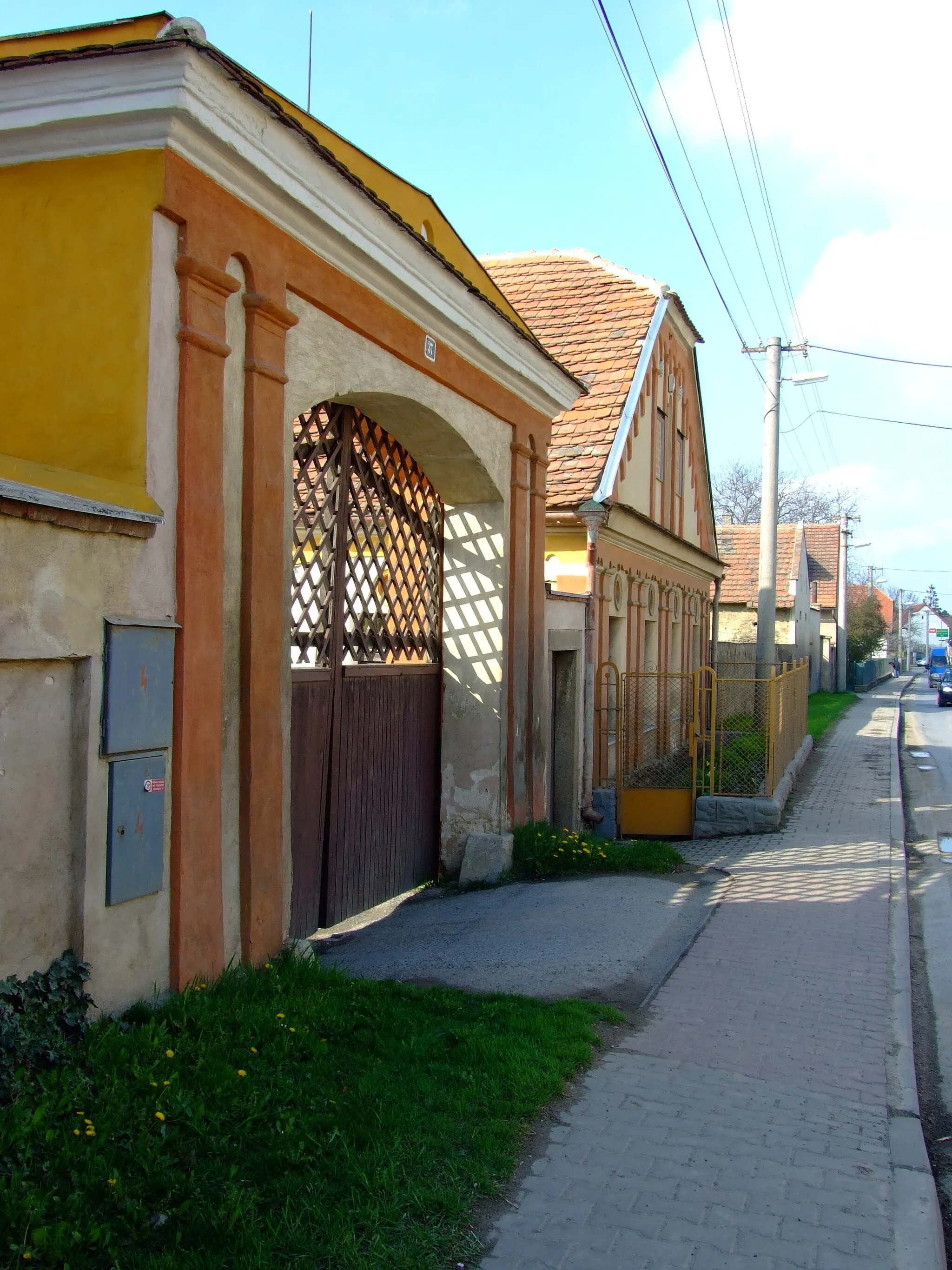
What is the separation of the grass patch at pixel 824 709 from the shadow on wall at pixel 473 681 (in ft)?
47.3

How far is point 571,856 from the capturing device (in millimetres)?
9023

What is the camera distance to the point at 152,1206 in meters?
3.16

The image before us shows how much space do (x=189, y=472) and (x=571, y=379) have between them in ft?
20.0

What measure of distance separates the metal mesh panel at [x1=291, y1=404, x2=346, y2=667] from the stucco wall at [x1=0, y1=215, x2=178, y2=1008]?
212 centimetres

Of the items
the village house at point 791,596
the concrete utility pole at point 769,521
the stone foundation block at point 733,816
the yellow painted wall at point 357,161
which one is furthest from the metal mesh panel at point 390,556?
the village house at point 791,596

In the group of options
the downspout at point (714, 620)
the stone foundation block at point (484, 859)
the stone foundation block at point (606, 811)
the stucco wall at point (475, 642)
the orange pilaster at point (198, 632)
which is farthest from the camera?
the downspout at point (714, 620)

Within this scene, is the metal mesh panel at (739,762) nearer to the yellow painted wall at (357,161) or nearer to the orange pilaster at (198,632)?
the yellow painted wall at (357,161)

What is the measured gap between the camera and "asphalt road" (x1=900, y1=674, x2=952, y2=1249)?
15.5ft

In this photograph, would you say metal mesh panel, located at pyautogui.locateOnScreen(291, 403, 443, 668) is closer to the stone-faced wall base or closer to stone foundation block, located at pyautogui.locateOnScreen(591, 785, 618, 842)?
stone foundation block, located at pyautogui.locateOnScreen(591, 785, 618, 842)

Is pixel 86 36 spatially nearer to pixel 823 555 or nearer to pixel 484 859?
pixel 484 859

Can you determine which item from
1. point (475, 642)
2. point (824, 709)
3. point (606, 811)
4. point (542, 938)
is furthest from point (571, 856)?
point (824, 709)

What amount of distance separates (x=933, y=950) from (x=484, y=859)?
3.49 metres

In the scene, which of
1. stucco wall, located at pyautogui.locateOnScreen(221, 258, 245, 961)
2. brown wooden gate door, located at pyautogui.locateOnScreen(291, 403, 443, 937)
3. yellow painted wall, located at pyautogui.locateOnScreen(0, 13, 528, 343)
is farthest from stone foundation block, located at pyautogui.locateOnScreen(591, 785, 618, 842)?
stucco wall, located at pyautogui.locateOnScreen(221, 258, 245, 961)

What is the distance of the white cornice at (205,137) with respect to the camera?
450 cm
